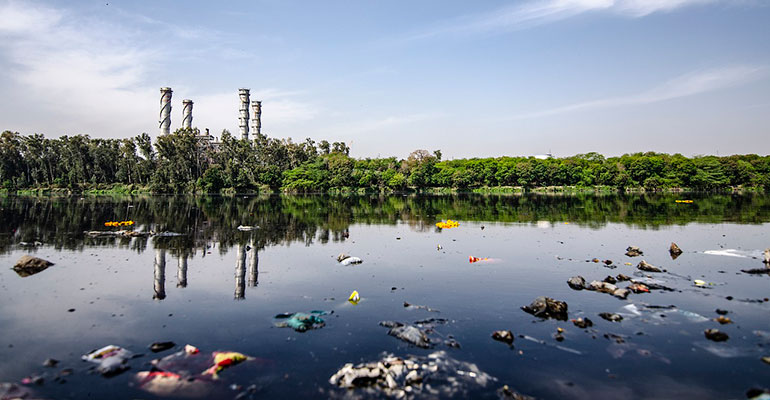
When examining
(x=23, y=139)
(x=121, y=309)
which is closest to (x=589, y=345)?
(x=121, y=309)

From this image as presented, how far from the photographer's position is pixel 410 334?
9.38 meters

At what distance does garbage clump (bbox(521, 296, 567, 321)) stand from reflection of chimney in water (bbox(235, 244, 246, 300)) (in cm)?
814

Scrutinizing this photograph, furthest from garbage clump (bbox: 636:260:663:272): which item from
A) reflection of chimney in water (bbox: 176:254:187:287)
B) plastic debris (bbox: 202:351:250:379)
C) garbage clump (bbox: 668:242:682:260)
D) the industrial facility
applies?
the industrial facility

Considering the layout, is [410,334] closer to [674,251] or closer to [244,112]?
[674,251]

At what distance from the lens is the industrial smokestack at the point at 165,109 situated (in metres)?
117

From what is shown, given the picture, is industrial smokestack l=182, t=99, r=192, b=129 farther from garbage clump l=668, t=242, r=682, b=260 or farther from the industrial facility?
garbage clump l=668, t=242, r=682, b=260

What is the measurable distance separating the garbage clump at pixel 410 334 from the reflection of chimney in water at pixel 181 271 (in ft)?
25.7

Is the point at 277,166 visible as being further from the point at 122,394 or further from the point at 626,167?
the point at 122,394

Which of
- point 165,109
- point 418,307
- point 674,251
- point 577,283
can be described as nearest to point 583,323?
point 577,283

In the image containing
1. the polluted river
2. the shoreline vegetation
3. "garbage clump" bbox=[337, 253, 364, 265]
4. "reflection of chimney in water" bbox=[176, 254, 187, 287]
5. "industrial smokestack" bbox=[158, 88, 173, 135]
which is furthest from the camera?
"industrial smokestack" bbox=[158, 88, 173, 135]

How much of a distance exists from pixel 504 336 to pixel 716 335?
4.70 meters

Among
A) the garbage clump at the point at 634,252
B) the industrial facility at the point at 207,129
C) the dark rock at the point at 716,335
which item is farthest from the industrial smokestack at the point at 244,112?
the dark rock at the point at 716,335

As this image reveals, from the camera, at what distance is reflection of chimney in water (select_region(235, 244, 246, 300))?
13102mm

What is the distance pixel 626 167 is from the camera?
10169cm
